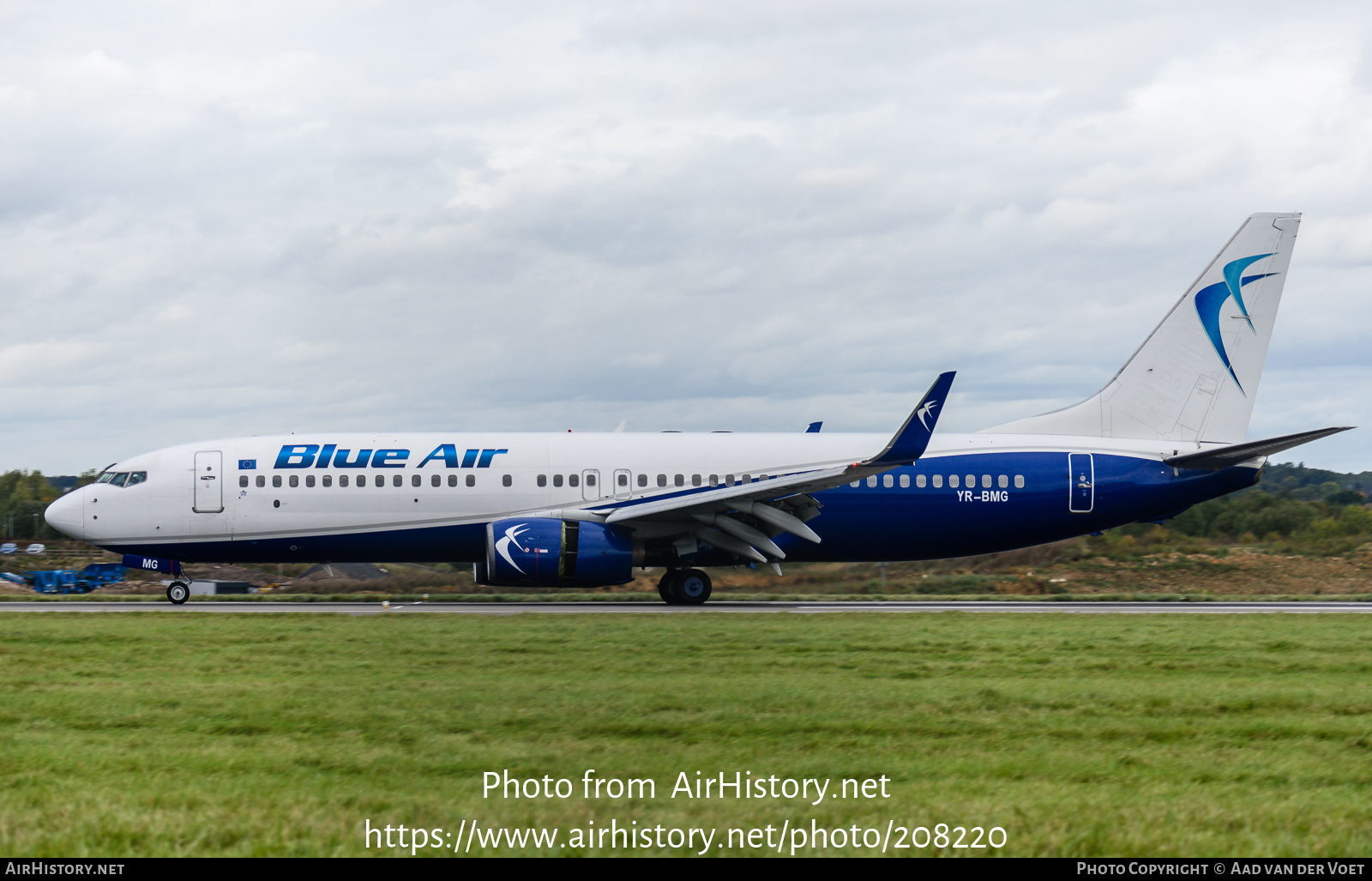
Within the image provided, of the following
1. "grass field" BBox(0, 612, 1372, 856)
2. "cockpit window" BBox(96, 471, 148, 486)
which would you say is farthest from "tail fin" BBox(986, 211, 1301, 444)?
"cockpit window" BBox(96, 471, 148, 486)

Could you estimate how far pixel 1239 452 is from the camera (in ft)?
78.0

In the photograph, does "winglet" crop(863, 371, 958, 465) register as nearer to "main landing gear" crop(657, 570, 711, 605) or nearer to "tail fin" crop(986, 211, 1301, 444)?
"main landing gear" crop(657, 570, 711, 605)

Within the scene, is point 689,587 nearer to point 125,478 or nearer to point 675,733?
point 125,478

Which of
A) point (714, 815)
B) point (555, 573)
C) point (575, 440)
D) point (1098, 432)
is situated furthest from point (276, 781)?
point (1098, 432)

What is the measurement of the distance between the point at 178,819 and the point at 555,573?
15.4m

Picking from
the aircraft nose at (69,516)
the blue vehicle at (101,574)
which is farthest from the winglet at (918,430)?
the blue vehicle at (101,574)

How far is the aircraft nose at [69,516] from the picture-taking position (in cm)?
2323

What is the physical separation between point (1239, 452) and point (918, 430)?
7.70 metres

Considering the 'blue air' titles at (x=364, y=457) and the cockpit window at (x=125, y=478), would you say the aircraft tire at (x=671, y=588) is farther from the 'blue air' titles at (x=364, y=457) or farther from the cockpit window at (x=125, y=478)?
the cockpit window at (x=125, y=478)

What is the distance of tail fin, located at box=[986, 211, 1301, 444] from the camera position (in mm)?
25766

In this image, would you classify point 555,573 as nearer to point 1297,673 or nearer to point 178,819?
point 1297,673

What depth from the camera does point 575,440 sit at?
24078mm

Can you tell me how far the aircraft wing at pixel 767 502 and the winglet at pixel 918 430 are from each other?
15 millimetres

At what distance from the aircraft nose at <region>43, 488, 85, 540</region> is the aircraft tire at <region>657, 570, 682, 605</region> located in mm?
11736
